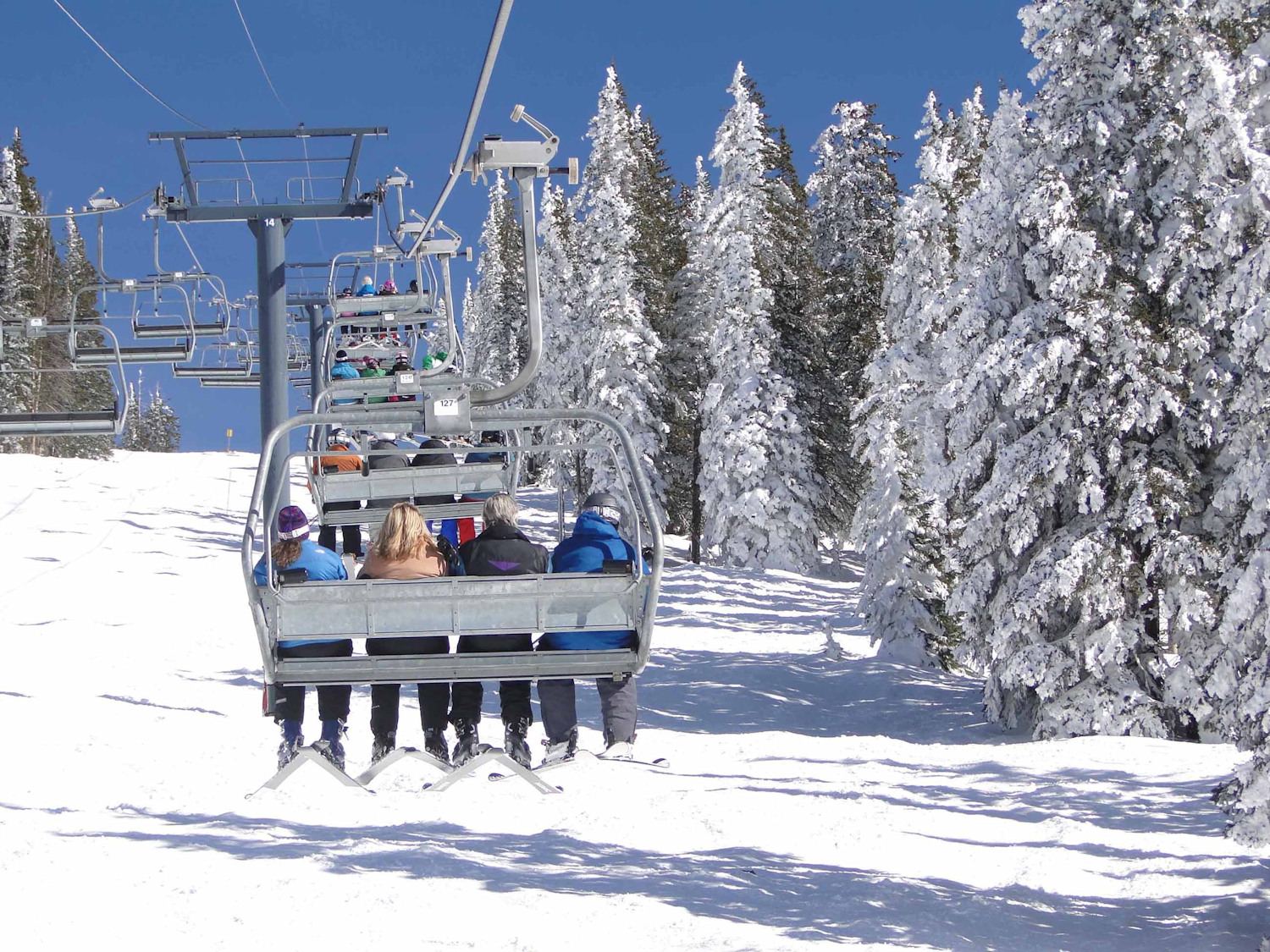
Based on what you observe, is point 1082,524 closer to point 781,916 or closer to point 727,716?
point 727,716

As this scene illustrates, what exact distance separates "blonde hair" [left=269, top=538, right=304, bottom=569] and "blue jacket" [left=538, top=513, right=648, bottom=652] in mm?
1782

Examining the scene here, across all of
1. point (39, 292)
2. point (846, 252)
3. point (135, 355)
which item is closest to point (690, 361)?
point (846, 252)

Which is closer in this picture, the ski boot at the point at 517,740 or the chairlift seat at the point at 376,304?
the ski boot at the point at 517,740

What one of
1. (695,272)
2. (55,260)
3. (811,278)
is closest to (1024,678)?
(811,278)

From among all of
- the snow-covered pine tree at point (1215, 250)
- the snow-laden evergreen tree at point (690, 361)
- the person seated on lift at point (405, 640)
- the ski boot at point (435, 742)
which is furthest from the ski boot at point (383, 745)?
the snow-laden evergreen tree at point (690, 361)

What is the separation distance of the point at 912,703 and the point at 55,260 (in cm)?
6525

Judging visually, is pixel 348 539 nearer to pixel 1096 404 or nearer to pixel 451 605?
pixel 451 605

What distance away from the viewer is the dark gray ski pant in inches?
379

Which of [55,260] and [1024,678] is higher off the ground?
[55,260]

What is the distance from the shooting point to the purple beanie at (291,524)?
28.3 feet

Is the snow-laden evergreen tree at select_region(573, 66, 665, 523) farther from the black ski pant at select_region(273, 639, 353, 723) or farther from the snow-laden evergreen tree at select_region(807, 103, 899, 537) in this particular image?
the black ski pant at select_region(273, 639, 353, 723)

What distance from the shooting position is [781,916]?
20.7 feet

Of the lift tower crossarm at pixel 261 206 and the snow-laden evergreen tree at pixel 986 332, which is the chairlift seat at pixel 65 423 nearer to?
the lift tower crossarm at pixel 261 206

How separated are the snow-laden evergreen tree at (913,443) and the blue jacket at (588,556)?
569 inches
